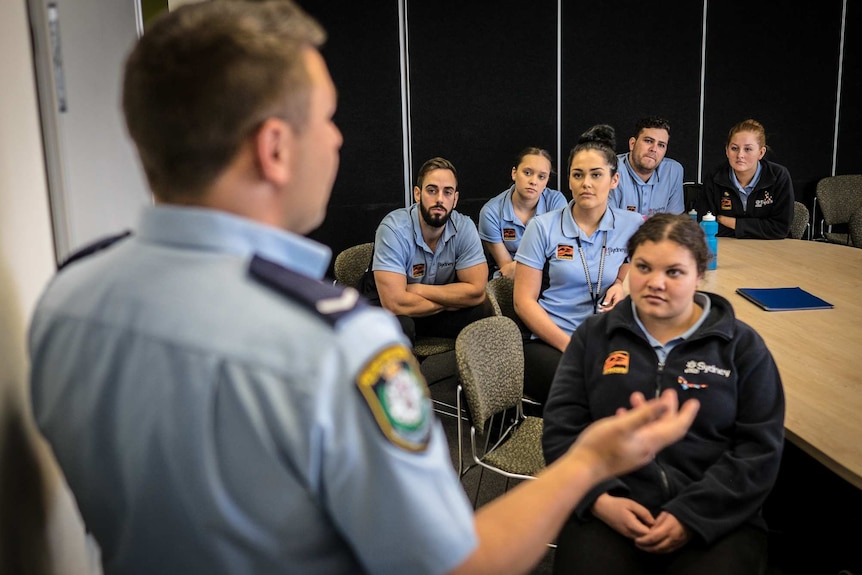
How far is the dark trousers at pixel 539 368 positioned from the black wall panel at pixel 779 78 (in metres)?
3.81

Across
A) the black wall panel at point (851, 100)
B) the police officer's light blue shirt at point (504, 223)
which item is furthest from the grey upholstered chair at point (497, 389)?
the black wall panel at point (851, 100)

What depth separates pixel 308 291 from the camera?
759 millimetres

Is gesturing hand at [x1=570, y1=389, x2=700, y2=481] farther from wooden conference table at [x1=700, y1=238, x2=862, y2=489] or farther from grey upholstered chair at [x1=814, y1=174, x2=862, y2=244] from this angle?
grey upholstered chair at [x1=814, y1=174, x2=862, y2=244]

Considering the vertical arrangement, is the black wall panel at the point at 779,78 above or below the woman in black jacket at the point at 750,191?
above

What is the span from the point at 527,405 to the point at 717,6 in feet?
13.5

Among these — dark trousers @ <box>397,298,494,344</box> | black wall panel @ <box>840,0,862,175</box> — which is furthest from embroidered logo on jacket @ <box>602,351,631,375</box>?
black wall panel @ <box>840,0,862,175</box>

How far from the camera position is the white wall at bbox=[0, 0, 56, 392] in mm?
1068

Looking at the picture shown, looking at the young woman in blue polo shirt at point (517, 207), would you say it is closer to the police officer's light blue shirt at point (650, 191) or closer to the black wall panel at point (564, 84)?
the police officer's light blue shirt at point (650, 191)

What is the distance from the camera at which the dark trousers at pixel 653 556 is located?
1.76 meters

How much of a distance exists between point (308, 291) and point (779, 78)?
6.52m

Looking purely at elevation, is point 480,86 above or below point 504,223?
above

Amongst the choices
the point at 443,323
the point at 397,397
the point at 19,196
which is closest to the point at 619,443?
the point at 397,397

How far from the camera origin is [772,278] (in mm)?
3422

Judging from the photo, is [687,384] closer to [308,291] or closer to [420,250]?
[308,291]
